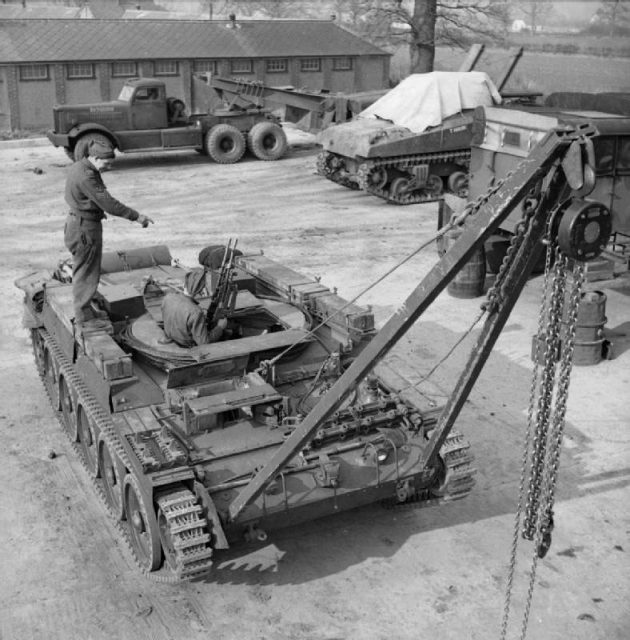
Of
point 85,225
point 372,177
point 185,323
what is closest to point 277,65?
point 372,177

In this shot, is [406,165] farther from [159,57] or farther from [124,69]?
[124,69]

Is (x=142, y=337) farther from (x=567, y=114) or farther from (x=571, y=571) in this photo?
(x=567, y=114)

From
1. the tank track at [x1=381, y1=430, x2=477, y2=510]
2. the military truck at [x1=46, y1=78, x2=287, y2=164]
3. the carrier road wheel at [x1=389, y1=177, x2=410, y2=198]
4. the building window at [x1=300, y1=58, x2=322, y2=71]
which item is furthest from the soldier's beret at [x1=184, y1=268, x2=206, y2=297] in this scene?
the building window at [x1=300, y1=58, x2=322, y2=71]

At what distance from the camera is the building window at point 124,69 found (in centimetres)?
2986

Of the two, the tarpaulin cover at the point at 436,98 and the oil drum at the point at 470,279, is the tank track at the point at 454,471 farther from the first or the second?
the tarpaulin cover at the point at 436,98

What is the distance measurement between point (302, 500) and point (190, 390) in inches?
55.9

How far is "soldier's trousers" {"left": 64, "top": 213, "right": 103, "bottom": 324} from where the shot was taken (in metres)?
8.46

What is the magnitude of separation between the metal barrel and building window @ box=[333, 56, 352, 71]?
24.3 meters

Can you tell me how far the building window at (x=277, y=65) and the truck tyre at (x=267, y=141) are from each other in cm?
859

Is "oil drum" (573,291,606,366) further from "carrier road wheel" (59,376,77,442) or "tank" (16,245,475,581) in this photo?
"carrier road wheel" (59,376,77,442)

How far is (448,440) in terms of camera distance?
7234 millimetres

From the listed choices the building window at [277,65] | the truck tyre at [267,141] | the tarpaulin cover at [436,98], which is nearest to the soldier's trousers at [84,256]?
the tarpaulin cover at [436,98]

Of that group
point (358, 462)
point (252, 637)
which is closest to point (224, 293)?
point (358, 462)

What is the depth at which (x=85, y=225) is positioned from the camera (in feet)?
28.0
